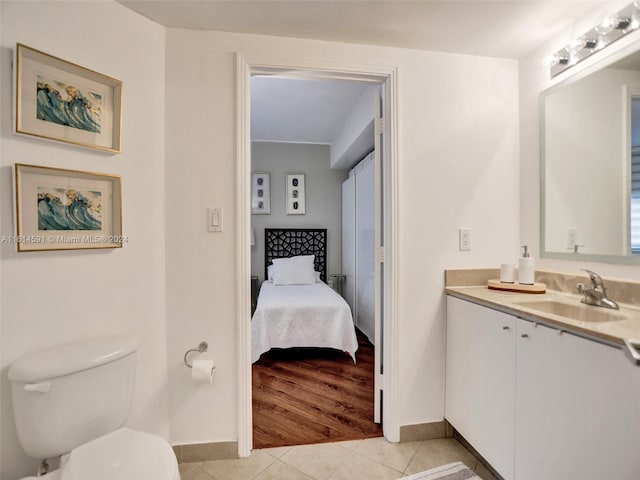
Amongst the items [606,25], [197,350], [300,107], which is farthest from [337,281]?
[606,25]

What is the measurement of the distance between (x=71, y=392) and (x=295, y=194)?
3.65 meters

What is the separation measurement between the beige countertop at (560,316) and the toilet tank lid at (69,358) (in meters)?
1.60

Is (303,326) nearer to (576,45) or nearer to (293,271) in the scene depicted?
(293,271)

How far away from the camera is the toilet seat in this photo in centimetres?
102

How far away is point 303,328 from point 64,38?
2547 mm

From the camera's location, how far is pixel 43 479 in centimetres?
107

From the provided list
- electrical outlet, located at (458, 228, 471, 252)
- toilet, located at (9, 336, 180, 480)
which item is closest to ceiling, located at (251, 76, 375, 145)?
electrical outlet, located at (458, 228, 471, 252)

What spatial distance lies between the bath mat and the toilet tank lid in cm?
144

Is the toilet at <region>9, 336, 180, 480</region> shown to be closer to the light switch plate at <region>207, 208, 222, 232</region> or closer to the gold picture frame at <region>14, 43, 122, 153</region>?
the light switch plate at <region>207, 208, 222, 232</region>

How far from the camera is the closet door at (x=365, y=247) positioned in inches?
128

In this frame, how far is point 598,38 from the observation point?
1.47 metres

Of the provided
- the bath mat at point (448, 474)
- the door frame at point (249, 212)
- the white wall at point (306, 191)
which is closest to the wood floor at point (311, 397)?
the door frame at point (249, 212)

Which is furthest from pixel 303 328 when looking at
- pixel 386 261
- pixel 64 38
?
pixel 64 38

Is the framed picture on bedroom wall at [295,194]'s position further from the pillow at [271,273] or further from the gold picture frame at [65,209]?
the gold picture frame at [65,209]
